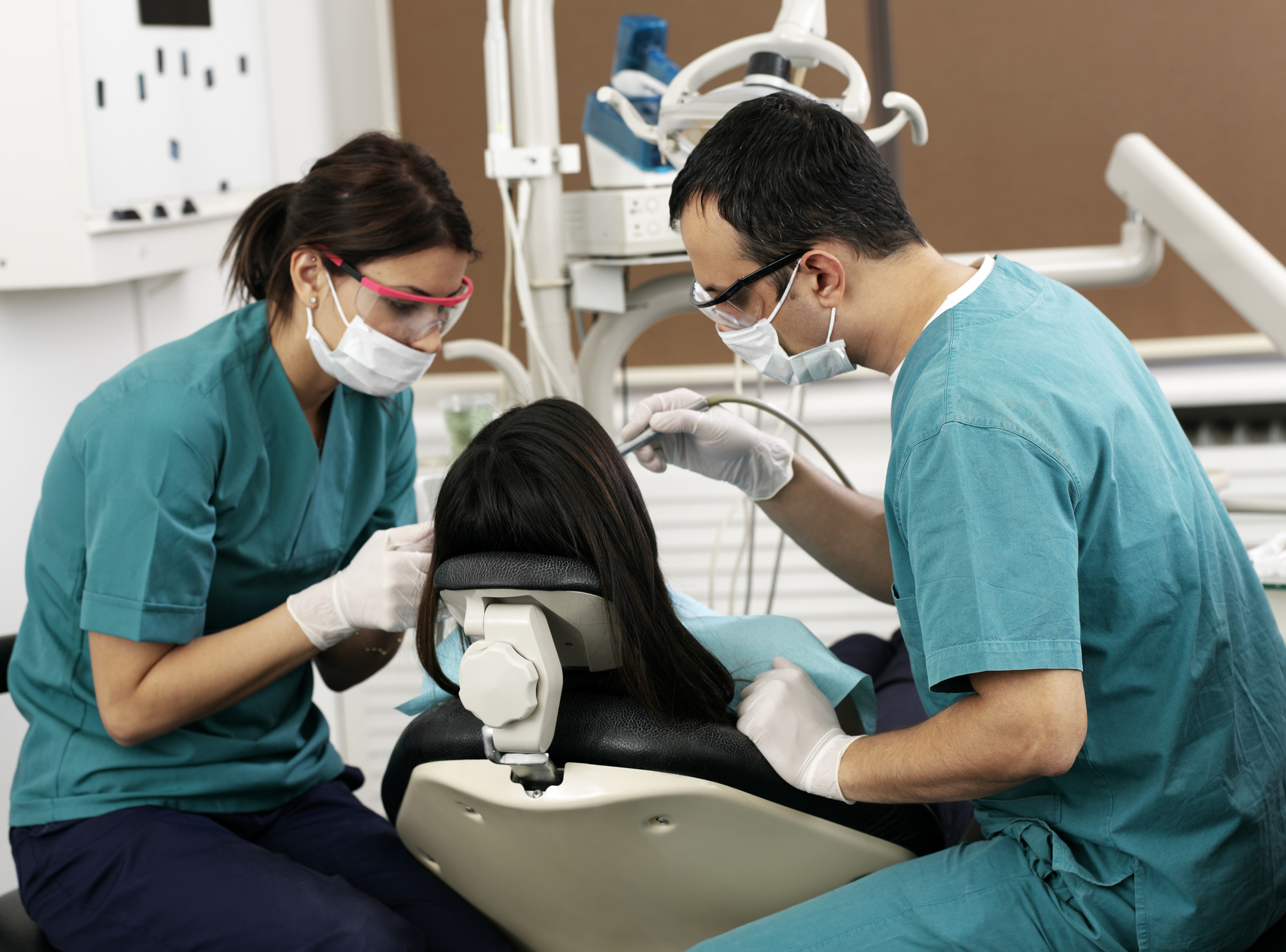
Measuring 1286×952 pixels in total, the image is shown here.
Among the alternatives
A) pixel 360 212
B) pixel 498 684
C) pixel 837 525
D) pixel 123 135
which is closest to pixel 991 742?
pixel 498 684

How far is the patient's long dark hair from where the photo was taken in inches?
38.8

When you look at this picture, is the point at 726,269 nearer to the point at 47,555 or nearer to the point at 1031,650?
the point at 1031,650

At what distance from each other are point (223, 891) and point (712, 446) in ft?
2.45

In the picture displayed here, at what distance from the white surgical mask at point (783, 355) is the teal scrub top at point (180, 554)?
23.5 inches

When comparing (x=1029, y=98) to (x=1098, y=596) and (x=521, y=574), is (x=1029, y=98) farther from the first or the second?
(x=521, y=574)

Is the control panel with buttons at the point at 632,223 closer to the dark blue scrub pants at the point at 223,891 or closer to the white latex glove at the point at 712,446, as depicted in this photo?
the white latex glove at the point at 712,446

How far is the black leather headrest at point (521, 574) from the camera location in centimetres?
91

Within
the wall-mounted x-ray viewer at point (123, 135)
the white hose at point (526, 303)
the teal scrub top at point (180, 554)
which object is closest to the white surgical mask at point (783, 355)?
the teal scrub top at point (180, 554)

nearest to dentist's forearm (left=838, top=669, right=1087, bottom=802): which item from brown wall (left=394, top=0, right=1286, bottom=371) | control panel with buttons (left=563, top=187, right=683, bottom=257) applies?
control panel with buttons (left=563, top=187, right=683, bottom=257)

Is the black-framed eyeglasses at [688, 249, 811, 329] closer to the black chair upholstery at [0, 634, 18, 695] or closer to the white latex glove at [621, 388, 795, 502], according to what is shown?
the white latex glove at [621, 388, 795, 502]

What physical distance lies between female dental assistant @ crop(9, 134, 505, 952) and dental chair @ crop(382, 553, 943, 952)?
0.23 metres

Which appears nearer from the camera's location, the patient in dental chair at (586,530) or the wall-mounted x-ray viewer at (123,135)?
the patient in dental chair at (586,530)

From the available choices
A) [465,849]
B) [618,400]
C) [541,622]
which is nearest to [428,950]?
[465,849]

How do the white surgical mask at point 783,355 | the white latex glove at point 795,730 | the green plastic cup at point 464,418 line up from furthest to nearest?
the green plastic cup at point 464,418, the white surgical mask at point 783,355, the white latex glove at point 795,730
